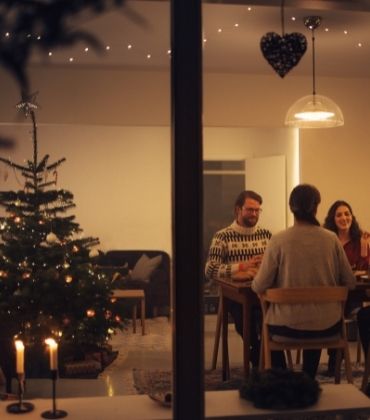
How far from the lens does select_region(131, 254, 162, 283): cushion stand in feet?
26.7

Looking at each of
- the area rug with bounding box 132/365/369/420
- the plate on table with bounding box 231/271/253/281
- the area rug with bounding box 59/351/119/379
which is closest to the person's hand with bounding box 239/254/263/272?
the plate on table with bounding box 231/271/253/281

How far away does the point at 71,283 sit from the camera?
14.2ft

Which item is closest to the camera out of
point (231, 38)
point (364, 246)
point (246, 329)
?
point (246, 329)

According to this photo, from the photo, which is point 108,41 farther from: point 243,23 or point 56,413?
point 56,413

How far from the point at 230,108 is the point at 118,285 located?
10.7 ft

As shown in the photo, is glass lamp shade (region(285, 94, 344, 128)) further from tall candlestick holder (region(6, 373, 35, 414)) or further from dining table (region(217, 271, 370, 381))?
tall candlestick holder (region(6, 373, 35, 414))

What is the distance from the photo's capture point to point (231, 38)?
19.1 feet

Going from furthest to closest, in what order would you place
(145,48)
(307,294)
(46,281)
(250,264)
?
(145,48), (250,264), (46,281), (307,294)

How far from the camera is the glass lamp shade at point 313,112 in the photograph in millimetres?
5527

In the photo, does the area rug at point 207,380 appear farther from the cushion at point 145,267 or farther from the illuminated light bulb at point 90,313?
the cushion at point 145,267

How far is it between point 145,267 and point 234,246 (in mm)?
3308

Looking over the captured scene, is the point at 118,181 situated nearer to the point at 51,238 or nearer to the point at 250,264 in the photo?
the point at 250,264

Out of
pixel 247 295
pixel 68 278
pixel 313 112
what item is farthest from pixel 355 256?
pixel 68 278

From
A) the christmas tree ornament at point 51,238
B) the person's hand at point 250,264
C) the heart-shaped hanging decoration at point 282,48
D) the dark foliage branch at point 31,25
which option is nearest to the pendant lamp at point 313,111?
the person's hand at point 250,264
